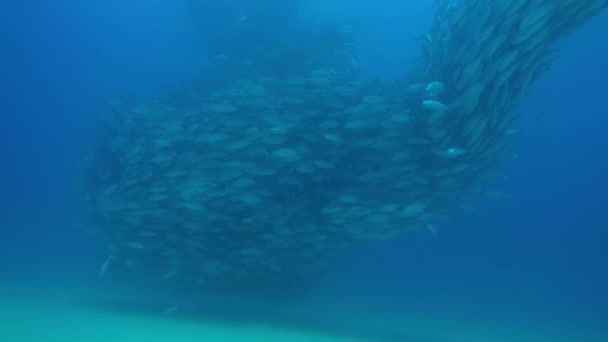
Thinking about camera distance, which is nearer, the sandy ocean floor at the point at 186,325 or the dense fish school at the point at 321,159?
the sandy ocean floor at the point at 186,325

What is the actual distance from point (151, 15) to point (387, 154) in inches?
630

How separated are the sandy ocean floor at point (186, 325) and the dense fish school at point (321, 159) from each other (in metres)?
1.06

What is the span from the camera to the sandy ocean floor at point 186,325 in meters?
7.48

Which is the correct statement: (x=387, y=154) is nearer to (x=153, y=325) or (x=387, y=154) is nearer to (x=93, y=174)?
(x=153, y=325)

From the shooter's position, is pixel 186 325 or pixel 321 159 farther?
pixel 321 159

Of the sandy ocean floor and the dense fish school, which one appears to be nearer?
the sandy ocean floor

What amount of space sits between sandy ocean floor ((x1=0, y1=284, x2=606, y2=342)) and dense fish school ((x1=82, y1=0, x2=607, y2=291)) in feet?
3.49

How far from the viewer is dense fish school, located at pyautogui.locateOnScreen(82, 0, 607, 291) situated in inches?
328

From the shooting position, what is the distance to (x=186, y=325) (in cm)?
875

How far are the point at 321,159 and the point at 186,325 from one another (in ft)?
13.3

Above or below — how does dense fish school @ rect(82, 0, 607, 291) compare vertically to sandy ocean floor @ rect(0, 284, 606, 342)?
above

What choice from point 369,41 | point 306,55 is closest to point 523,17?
point 306,55

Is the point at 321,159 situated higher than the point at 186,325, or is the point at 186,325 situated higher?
the point at 321,159

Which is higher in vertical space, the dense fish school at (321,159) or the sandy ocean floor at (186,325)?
the dense fish school at (321,159)
